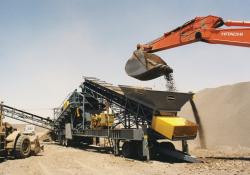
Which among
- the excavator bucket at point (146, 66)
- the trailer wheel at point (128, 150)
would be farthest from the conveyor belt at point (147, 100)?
the trailer wheel at point (128, 150)

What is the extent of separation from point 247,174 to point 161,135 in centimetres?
551

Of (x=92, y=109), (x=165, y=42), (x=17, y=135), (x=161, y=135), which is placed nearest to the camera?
(x=165, y=42)

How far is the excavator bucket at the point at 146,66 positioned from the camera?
48.4 ft

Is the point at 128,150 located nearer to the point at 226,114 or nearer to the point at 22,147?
the point at 22,147

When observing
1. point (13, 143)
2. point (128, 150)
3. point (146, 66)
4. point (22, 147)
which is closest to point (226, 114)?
point (128, 150)

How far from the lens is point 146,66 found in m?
14.7

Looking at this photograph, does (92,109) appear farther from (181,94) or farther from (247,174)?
(247,174)

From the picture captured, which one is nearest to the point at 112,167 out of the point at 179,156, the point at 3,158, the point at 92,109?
the point at 179,156

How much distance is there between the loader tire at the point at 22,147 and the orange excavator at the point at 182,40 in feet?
21.6

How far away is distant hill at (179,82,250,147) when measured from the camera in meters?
25.3

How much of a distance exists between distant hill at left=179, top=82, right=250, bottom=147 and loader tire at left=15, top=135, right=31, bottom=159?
9.57 meters

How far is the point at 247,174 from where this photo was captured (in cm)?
1055

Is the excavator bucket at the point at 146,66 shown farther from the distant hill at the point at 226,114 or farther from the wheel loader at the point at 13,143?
the wheel loader at the point at 13,143

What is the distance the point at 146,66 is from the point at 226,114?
19.7 m
